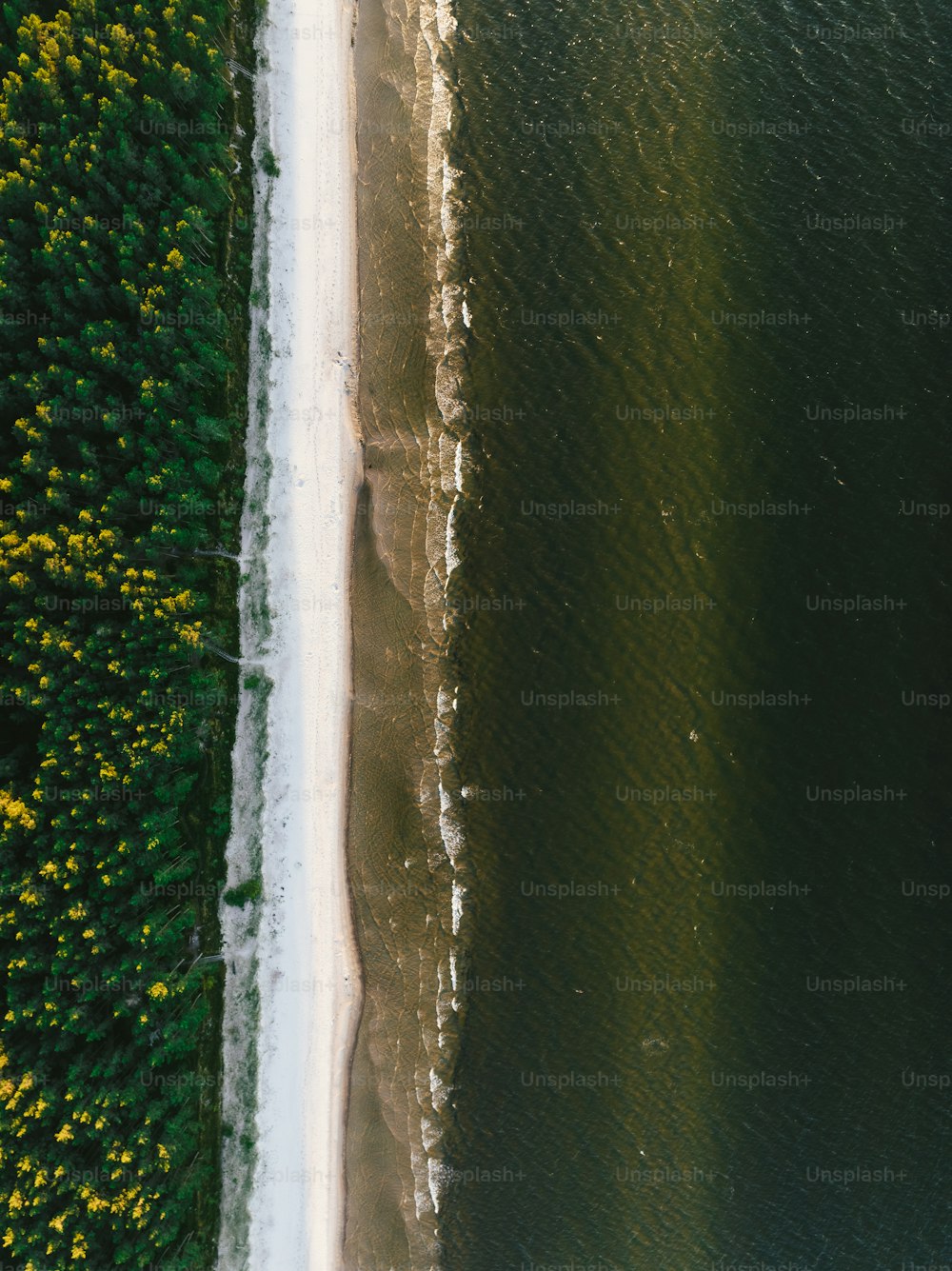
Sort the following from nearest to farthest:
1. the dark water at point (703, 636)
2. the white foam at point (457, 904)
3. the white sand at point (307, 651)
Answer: the white sand at point (307, 651)
the dark water at point (703, 636)
the white foam at point (457, 904)

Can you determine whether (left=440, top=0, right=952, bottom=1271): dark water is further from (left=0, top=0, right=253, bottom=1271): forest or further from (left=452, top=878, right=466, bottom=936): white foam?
(left=0, top=0, right=253, bottom=1271): forest

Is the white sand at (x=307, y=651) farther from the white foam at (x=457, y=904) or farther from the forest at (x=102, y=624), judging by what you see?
the white foam at (x=457, y=904)

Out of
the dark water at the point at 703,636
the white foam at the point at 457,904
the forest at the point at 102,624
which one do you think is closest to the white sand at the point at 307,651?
the forest at the point at 102,624

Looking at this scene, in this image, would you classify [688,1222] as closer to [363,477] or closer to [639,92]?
[363,477]

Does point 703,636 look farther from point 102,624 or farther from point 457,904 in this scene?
point 102,624

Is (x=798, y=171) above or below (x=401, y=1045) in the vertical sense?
above

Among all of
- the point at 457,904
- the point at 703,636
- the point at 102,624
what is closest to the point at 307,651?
the point at 102,624

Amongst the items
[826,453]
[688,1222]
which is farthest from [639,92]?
[688,1222]
